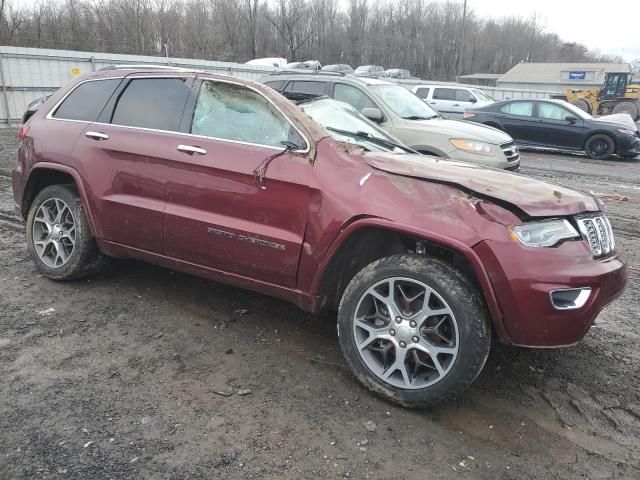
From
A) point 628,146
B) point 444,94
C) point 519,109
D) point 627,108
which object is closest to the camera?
point 628,146

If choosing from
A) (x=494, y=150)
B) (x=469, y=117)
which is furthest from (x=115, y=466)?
(x=469, y=117)

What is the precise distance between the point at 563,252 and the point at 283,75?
7170 mm

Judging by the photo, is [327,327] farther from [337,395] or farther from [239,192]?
[239,192]

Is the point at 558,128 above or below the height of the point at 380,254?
below

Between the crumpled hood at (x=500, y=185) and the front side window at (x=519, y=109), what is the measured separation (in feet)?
42.4

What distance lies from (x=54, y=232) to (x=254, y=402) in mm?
2548

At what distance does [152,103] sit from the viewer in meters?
4.12

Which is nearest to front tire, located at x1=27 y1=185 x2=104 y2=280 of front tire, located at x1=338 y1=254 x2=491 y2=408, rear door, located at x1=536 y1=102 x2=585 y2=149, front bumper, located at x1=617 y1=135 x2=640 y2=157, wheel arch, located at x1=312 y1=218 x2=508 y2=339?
wheel arch, located at x1=312 y1=218 x2=508 y2=339

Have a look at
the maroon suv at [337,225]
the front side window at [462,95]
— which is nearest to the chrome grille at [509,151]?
the maroon suv at [337,225]

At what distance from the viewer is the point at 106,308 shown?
4.19m

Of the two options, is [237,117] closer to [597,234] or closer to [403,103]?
[597,234]

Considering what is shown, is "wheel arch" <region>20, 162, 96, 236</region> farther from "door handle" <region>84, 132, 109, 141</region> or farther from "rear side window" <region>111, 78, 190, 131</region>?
"rear side window" <region>111, 78, 190, 131</region>

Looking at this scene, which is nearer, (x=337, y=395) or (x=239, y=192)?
(x=337, y=395)

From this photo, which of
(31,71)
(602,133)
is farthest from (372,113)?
(31,71)
